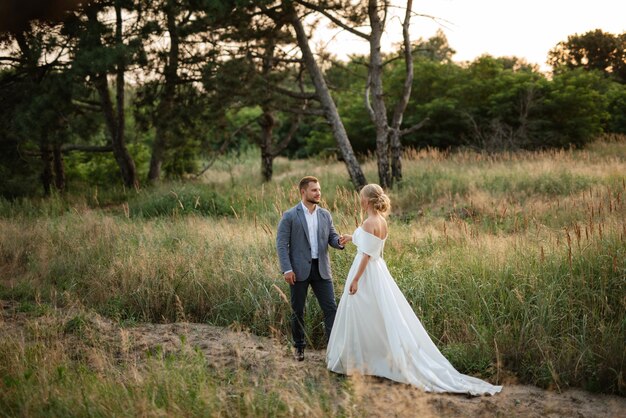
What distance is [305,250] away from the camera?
5430 millimetres

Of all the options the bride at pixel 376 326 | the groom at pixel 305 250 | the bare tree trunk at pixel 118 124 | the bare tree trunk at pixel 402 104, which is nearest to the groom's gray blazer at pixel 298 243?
the groom at pixel 305 250

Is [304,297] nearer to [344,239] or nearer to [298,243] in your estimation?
[298,243]

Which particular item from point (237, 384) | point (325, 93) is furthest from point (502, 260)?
point (325, 93)

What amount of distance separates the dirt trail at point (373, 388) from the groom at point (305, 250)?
1.54ft

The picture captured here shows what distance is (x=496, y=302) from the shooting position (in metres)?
5.89

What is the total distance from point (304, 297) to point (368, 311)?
2.47ft

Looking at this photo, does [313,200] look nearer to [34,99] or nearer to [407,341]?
[407,341]

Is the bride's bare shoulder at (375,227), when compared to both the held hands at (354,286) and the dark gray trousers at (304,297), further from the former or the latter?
the dark gray trousers at (304,297)

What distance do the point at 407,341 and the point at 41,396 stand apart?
2905 millimetres

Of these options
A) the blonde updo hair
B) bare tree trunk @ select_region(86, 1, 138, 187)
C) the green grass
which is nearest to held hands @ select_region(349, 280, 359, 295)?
the blonde updo hair

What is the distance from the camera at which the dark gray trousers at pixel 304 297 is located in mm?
5508

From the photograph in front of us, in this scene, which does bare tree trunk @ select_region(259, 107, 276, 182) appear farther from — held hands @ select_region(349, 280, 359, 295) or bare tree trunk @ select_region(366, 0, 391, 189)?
held hands @ select_region(349, 280, 359, 295)

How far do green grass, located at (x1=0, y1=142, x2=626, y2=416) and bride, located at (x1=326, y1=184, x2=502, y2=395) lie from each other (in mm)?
590

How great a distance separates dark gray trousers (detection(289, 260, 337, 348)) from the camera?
551 cm
